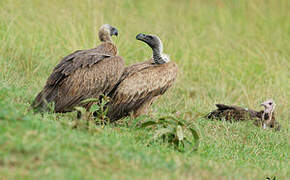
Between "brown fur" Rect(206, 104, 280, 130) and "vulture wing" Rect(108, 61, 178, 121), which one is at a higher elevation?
"vulture wing" Rect(108, 61, 178, 121)

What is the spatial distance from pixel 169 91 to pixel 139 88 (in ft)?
9.79

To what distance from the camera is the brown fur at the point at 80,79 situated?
7020 mm

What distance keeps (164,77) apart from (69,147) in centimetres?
364

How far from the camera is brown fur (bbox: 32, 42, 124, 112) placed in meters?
7.02

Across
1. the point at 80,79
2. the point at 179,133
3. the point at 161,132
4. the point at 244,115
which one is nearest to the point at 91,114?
the point at 80,79

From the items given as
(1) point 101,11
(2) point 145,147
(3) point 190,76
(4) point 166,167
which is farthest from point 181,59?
(4) point 166,167

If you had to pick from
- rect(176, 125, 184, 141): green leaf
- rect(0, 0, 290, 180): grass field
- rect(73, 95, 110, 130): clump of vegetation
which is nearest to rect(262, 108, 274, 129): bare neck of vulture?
rect(0, 0, 290, 180): grass field

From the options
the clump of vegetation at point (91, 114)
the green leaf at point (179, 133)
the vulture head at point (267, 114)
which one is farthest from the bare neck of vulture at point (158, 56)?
the green leaf at point (179, 133)

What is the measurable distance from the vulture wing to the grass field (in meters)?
0.47

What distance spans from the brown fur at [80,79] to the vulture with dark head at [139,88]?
0.76ft

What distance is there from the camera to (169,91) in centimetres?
1060

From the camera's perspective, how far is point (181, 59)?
39.6 feet

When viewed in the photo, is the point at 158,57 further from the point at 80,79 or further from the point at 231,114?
the point at 231,114

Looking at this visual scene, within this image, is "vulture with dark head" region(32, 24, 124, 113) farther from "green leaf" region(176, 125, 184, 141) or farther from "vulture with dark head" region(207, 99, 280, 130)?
"vulture with dark head" region(207, 99, 280, 130)
